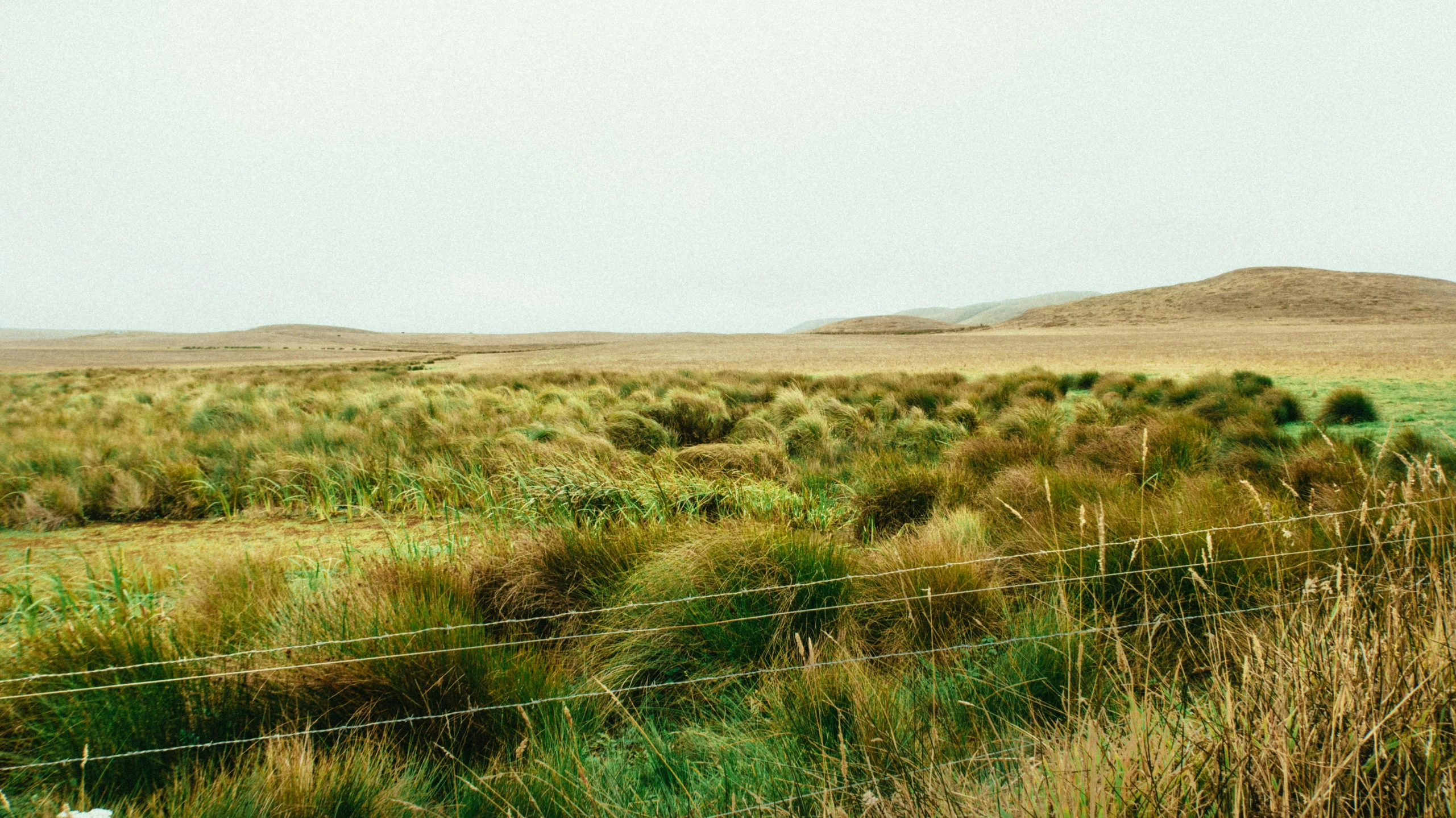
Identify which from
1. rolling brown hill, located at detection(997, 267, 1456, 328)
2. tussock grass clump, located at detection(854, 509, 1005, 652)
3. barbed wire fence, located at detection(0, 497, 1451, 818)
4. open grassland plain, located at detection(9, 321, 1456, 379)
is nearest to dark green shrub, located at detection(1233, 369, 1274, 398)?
open grassland plain, located at detection(9, 321, 1456, 379)

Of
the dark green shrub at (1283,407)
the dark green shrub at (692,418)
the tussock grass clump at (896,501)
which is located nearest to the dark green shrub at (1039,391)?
the dark green shrub at (1283,407)

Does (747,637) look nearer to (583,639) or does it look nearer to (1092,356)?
(583,639)

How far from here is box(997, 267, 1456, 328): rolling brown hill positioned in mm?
55000

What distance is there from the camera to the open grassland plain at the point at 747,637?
50.9 inches

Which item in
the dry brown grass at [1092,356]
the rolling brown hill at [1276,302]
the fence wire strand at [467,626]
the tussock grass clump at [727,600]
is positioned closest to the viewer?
the fence wire strand at [467,626]

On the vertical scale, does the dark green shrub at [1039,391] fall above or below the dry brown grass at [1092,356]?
below

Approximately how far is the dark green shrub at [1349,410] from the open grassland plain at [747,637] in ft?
6.34

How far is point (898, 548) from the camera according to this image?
109 inches

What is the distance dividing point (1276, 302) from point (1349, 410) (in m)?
75.9

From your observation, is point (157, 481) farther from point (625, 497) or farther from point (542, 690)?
point (542, 690)

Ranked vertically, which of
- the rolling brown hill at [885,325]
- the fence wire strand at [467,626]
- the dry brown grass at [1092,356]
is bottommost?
the fence wire strand at [467,626]

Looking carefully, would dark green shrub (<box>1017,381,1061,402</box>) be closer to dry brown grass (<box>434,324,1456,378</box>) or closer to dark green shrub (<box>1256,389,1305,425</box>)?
dark green shrub (<box>1256,389,1305,425</box>)

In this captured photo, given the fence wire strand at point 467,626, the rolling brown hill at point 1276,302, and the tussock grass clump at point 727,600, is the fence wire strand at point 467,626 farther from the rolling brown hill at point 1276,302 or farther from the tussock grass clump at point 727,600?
the rolling brown hill at point 1276,302

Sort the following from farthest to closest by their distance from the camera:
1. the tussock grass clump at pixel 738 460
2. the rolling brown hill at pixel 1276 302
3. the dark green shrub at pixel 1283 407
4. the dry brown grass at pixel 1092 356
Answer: the rolling brown hill at pixel 1276 302, the dry brown grass at pixel 1092 356, the dark green shrub at pixel 1283 407, the tussock grass clump at pixel 738 460
